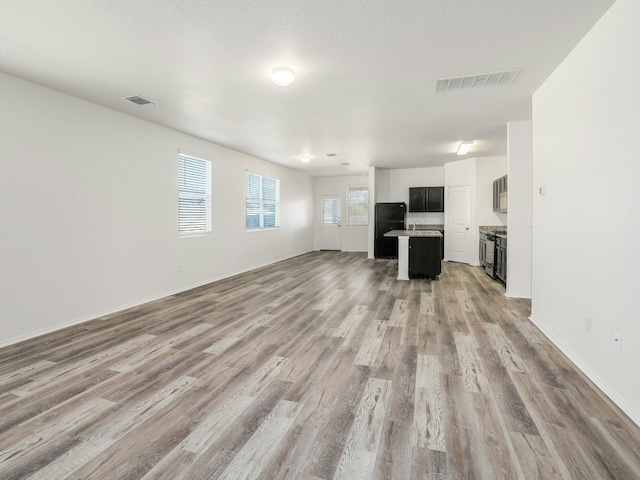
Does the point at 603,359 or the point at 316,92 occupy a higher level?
the point at 316,92

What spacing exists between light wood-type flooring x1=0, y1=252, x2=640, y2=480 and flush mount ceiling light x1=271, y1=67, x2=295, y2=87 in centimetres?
250

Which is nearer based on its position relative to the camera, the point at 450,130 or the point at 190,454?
the point at 190,454

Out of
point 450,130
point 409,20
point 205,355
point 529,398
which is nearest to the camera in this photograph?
point 529,398

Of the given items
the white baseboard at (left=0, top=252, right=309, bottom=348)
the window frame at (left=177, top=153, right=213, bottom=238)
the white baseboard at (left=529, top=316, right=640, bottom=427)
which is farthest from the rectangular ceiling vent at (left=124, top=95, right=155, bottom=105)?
the white baseboard at (left=529, top=316, right=640, bottom=427)

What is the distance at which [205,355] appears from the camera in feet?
9.45

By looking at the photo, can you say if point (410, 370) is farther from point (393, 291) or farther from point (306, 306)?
point (393, 291)

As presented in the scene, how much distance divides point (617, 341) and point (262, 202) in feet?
22.6

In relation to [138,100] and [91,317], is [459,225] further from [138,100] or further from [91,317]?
[91,317]

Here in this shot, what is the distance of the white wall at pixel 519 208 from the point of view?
4.57 metres

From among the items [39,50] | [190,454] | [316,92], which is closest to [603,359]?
[190,454]

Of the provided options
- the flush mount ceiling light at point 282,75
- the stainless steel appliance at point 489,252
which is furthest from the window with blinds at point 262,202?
the stainless steel appliance at point 489,252

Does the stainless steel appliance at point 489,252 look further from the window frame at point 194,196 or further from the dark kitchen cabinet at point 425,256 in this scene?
the window frame at point 194,196

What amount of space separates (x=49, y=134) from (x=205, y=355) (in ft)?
9.51


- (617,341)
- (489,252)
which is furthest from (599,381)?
(489,252)
